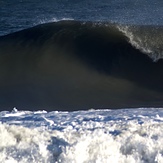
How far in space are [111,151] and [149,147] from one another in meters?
0.51

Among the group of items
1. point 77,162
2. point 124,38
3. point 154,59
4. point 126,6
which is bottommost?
point 77,162

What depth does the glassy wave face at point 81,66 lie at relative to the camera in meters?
11.0

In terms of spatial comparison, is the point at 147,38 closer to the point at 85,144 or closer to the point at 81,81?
the point at 81,81

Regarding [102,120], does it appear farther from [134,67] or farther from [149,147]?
[134,67]

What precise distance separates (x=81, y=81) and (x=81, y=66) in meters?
1.06

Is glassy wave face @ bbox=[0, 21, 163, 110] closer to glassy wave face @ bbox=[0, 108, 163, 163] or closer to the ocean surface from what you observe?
the ocean surface

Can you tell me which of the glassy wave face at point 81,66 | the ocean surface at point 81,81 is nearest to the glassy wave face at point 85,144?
the ocean surface at point 81,81

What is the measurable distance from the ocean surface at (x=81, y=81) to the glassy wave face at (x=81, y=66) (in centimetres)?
3

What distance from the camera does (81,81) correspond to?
1185 centimetres

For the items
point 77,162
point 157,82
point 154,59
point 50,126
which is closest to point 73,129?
point 50,126

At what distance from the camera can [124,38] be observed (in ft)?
47.0

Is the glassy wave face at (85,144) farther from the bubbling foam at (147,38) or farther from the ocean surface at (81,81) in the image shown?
the bubbling foam at (147,38)

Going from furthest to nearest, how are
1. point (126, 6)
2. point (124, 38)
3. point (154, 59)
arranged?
point (126, 6) → point (124, 38) → point (154, 59)

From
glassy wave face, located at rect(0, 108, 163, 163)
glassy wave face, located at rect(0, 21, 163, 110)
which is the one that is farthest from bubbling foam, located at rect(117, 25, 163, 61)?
glassy wave face, located at rect(0, 108, 163, 163)
